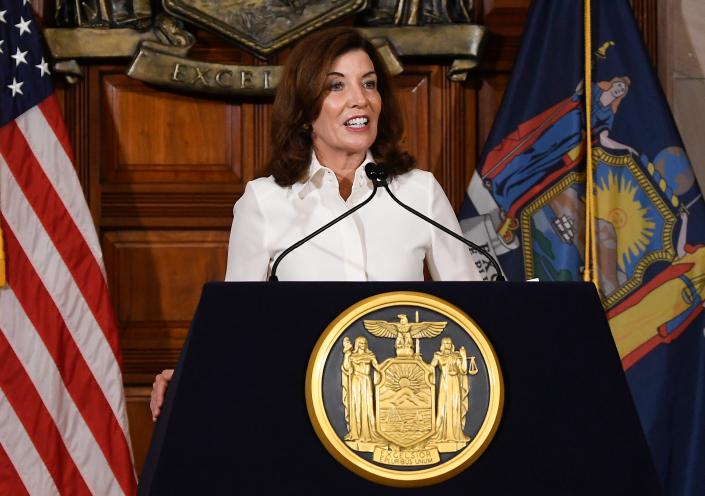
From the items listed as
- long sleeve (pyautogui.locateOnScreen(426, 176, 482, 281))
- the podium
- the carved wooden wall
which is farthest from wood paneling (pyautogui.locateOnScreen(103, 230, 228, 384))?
the podium

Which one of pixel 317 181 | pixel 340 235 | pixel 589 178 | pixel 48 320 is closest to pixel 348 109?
pixel 317 181

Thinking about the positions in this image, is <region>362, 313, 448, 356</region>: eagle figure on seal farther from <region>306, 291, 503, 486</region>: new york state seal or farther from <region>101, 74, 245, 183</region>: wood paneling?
<region>101, 74, 245, 183</region>: wood paneling

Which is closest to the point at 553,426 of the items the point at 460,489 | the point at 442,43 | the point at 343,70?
the point at 460,489

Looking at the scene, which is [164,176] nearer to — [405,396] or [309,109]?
[309,109]

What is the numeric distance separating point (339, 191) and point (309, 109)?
0.60 ft

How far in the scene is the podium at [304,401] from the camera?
4.01 ft

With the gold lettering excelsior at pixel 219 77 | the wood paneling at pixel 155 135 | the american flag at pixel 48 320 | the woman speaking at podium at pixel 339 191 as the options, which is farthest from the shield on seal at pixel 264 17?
the woman speaking at podium at pixel 339 191

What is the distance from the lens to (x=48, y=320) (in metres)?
2.94

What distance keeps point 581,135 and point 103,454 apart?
1.66 metres

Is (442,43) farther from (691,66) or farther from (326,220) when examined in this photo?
(326,220)

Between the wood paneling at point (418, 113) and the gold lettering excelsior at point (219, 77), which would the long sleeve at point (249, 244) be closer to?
the gold lettering excelsior at point (219, 77)

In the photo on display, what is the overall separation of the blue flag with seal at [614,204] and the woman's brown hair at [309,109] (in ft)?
2.86

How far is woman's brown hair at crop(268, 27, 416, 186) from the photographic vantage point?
2154 millimetres

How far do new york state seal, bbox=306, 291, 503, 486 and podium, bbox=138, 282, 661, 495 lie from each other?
2 centimetres
